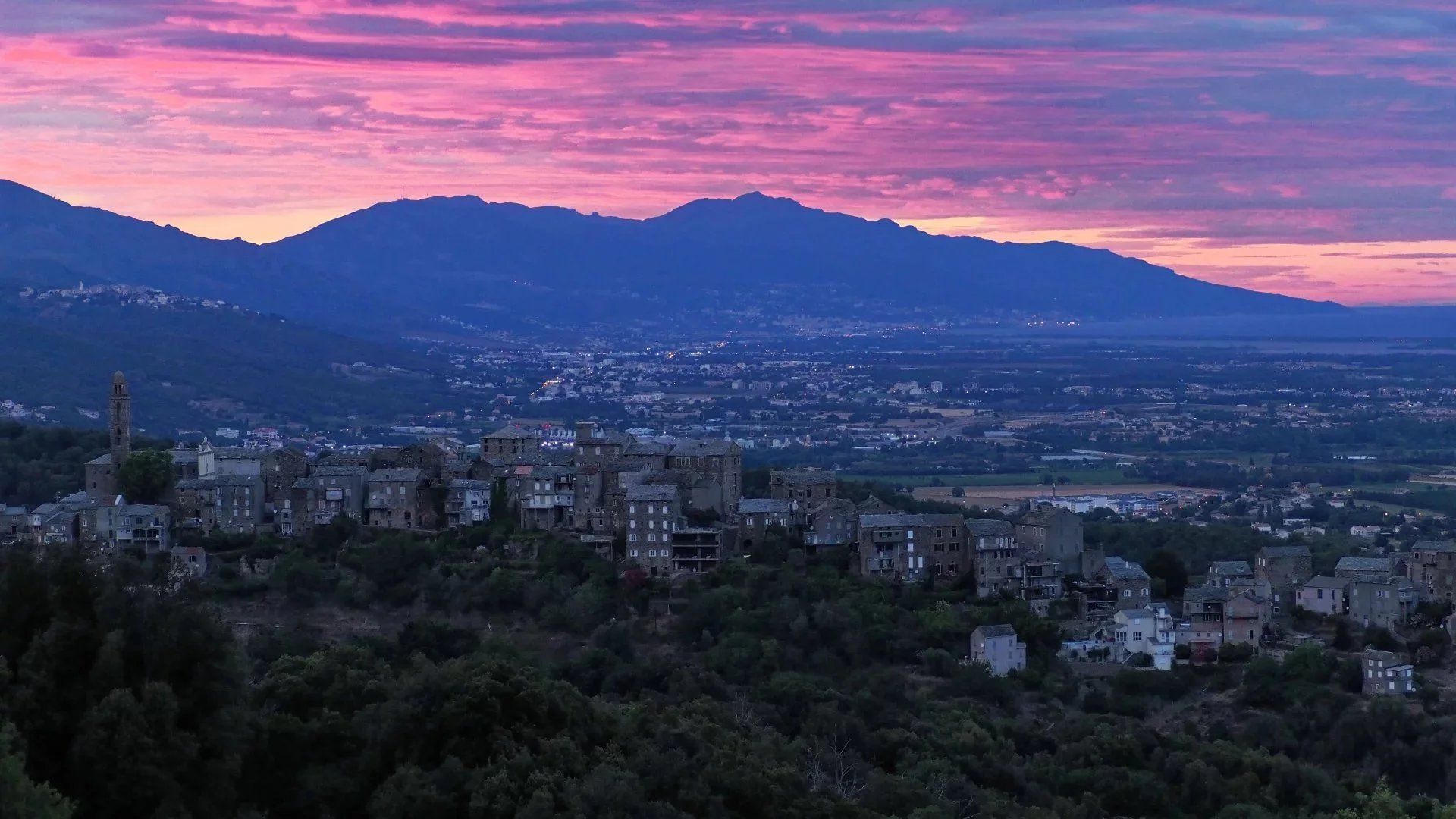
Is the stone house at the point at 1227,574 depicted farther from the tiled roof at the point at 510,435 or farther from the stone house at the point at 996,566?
the tiled roof at the point at 510,435

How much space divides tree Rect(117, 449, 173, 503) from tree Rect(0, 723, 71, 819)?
25.3m

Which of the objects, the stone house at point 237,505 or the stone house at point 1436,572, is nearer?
the stone house at point 1436,572

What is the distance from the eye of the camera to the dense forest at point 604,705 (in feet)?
77.9

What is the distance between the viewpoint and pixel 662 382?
13200 centimetres

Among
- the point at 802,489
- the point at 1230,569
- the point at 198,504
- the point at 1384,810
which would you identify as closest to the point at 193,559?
the point at 198,504

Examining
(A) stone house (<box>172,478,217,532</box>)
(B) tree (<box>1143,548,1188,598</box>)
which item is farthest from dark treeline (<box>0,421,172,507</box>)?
(B) tree (<box>1143,548,1188,598</box>)

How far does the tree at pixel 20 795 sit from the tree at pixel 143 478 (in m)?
25.3

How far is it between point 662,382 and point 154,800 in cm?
10961

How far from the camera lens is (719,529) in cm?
4347

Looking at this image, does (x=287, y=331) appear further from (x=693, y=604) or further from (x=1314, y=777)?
(x=1314, y=777)

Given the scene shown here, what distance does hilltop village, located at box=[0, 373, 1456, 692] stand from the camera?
138ft

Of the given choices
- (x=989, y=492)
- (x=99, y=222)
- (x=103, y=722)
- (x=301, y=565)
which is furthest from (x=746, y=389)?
(x=103, y=722)

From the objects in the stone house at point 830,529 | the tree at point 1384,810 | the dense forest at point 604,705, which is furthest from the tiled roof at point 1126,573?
the tree at point 1384,810

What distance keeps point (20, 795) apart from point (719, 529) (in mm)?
25144
